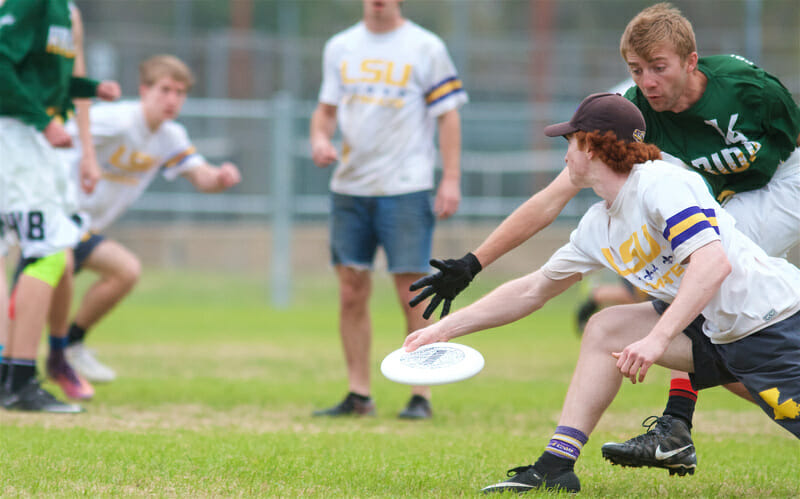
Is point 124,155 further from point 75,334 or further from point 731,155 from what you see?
point 731,155

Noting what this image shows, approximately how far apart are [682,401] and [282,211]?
1111 centimetres

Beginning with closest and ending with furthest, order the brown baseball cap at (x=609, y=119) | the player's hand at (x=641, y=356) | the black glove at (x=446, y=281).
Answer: the player's hand at (x=641, y=356), the brown baseball cap at (x=609, y=119), the black glove at (x=446, y=281)

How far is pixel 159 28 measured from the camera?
21297 mm

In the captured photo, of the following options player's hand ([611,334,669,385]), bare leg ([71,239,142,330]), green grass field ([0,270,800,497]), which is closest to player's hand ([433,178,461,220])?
green grass field ([0,270,800,497])

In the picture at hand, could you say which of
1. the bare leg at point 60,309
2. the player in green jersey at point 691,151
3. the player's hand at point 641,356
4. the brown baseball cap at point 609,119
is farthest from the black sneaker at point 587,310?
the player's hand at point 641,356

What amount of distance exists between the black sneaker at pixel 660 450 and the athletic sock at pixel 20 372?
3136 mm

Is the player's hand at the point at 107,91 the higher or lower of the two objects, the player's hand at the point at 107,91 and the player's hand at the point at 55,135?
the higher

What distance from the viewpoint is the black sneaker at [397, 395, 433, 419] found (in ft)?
19.0

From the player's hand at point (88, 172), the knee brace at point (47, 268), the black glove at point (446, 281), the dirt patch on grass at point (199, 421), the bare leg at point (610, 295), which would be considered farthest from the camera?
the bare leg at point (610, 295)

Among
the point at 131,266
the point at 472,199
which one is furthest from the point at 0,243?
the point at 472,199

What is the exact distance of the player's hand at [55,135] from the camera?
5301mm

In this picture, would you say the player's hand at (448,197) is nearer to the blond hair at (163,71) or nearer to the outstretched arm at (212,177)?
the outstretched arm at (212,177)

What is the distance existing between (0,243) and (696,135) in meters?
3.66

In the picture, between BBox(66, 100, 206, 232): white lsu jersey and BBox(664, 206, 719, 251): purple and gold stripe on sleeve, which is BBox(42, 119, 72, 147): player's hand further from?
BBox(664, 206, 719, 251): purple and gold stripe on sleeve
